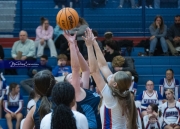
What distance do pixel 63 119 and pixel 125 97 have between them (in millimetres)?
1285

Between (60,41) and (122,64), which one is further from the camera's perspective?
(60,41)

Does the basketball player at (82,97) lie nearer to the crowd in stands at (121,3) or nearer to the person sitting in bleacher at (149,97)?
the person sitting in bleacher at (149,97)

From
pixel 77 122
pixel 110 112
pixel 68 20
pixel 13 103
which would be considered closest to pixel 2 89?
pixel 13 103

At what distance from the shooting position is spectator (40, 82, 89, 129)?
392 cm

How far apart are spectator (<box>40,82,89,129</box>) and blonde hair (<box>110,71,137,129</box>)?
107 centimetres

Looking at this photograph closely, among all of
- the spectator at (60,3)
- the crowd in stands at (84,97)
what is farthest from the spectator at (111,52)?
the crowd in stands at (84,97)

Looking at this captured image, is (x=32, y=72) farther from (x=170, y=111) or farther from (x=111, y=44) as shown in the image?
(x=170, y=111)

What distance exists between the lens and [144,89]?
12.8 meters

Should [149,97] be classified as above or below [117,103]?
below

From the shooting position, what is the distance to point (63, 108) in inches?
155

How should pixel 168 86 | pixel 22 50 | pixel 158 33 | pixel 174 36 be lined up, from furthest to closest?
pixel 174 36, pixel 158 33, pixel 22 50, pixel 168 86

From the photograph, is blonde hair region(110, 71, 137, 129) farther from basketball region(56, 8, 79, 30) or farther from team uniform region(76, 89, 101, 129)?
basketball region(56, 8, 79, 30)

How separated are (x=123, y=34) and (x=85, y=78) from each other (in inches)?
397

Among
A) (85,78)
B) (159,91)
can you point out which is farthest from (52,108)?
(159,91)
